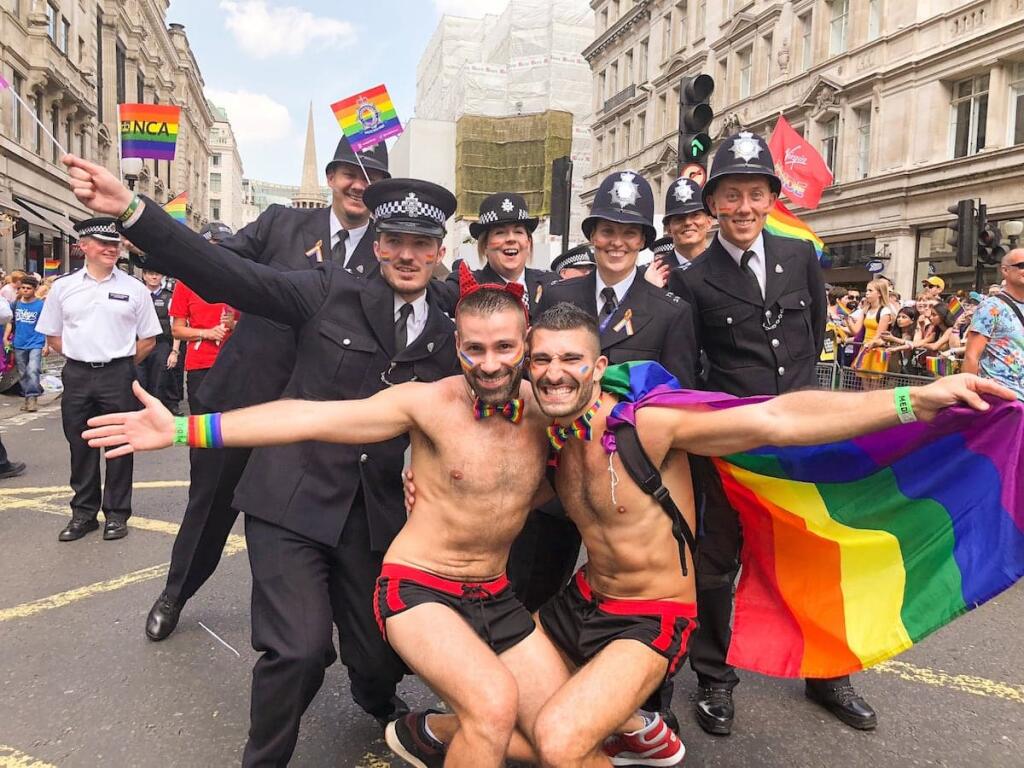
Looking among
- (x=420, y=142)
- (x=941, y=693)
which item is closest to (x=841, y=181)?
(x=941, y=693)

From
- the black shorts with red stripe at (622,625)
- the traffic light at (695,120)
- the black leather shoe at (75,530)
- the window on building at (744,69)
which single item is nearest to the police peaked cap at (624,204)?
the black shorts with red stripe at (622,625)

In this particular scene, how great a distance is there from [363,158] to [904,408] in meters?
3.29

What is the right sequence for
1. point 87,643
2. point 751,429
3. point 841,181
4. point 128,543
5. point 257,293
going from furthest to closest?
1. point 841,181
2. point 128,543
3. point 87,643
4. point 257,293
5. point 751,429

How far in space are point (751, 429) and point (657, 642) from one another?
2.64ft

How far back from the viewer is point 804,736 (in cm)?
327

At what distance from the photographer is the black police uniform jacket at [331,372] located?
298 centimetres

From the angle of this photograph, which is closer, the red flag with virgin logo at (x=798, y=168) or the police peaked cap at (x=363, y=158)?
the police peaked cap at (x=363, y=158)

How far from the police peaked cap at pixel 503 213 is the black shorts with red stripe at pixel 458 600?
2845 millimetres

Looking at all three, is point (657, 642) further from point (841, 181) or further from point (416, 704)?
point (841, 181)

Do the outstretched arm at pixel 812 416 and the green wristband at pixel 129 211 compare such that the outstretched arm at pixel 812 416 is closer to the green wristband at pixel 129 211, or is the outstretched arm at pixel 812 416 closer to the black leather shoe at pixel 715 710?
the black leather shoe at pixel 715 710

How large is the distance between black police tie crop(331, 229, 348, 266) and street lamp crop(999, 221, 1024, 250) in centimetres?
1849

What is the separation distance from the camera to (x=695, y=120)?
7.08 metres

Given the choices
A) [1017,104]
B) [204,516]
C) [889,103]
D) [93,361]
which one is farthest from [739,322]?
[889,103]

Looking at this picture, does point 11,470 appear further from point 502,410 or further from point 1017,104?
point 1017,104
